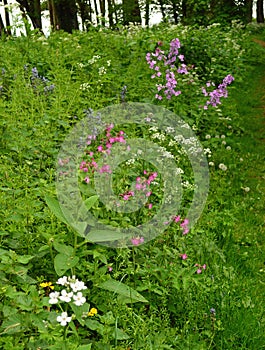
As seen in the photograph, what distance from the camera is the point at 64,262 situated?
2555mm

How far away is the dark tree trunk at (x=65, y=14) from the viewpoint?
42.3 ft

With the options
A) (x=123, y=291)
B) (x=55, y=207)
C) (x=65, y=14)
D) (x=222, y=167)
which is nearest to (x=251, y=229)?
(x=222, y=167)

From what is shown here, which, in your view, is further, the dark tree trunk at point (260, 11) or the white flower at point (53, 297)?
the dark tree trunk at point (260, 11)

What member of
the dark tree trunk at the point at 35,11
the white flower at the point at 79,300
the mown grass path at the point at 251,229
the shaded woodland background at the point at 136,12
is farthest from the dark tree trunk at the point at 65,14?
the white flower at the point at 79,300

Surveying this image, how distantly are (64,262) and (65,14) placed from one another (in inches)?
461

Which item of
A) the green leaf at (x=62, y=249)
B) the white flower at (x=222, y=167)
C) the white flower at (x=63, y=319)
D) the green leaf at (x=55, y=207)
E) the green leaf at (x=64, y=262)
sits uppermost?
the white flower at (x=63, y=319)

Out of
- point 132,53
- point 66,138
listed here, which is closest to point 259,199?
point 66,138

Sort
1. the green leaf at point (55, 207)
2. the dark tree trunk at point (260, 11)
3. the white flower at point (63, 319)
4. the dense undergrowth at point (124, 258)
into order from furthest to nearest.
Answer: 1. the dark tree trunk at point (260, 11)
2. the green leaf at point (55, 207)
3. the dense undergrowth at point (124, 258)
4. the white flower at point (63, 319)

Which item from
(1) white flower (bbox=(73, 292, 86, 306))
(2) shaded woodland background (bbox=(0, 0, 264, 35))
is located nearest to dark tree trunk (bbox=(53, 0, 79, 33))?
(2) shaded woodland background (bbox=(0, 0, 264, 35))

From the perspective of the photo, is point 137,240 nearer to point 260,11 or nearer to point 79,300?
point 79,300

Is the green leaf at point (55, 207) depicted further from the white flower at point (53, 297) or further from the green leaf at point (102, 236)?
the white flower at point (53, 297)

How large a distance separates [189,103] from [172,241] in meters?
3.91

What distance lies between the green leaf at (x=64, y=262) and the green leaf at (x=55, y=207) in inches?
8.9

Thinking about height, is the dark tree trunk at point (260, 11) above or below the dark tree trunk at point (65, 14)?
below
